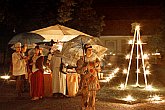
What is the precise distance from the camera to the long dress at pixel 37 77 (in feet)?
40.0

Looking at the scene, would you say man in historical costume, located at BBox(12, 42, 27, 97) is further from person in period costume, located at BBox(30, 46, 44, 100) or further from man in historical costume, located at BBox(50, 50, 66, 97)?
man in historical costume, located at BBox(50, 50, 66, 97)

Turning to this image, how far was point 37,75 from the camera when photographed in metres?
12.3

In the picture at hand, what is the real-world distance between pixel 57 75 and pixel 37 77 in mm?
878

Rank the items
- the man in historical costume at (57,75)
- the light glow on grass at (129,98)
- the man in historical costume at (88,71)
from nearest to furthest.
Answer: the man in historical costume at (88,71), the light glow on grass at (129,98), the man in historical costume at (57,75)

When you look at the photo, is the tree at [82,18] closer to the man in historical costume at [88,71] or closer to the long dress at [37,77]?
the long dress at [37,77]

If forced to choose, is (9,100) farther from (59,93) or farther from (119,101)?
(119,101)

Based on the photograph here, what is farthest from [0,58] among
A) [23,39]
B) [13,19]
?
[23,39]

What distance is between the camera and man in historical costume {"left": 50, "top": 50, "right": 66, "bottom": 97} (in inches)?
507

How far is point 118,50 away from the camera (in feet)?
133

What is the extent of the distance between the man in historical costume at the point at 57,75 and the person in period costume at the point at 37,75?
62 cm

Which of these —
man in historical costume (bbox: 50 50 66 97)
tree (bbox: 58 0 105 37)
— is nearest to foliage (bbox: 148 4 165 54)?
tree (bbox: 58 0 105 37)

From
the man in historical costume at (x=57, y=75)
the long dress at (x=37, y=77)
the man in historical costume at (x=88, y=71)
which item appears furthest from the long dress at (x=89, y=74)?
the man in historical costume at (x=57, y=75)

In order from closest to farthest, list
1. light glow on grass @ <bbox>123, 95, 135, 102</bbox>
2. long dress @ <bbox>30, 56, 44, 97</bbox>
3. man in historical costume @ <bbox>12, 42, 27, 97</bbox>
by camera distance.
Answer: light glow on grass @ <bbox>123, 95, 135, 102</bbox> < long dress @ <bbox>30, 56, 44, 97</bbox> < man in historical costume @ <bbox>12, 42, 27, 97</bbox>

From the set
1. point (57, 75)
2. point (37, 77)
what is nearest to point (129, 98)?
point (57, 75)
